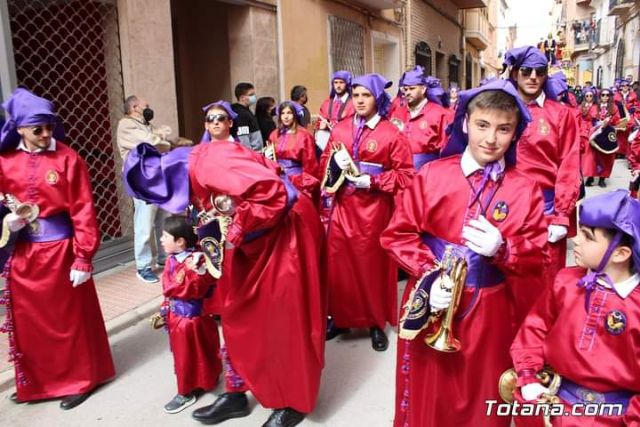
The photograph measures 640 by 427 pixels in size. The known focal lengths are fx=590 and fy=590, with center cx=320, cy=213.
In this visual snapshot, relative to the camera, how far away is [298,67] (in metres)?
10.8

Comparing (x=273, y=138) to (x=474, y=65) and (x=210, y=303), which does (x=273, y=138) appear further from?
(x=474, y=65)

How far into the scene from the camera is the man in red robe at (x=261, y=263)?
2.92 meters

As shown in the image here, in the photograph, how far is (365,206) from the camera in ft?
15.1

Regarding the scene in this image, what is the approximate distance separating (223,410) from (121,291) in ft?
9.53

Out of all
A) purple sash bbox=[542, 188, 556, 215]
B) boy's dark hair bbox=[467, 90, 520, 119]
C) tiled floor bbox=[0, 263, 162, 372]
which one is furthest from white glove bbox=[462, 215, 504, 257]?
tiled floor bbox=[0, 263, 162, 372]

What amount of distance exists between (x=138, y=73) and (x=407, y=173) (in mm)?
3926

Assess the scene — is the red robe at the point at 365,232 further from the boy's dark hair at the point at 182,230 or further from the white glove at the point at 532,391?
the white glove at the point at 532,391

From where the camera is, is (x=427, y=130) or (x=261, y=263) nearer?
(x=261, y=263)

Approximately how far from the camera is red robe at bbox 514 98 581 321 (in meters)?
3.83

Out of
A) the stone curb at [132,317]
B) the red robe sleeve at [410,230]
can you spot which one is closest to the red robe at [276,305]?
the red robe sleeve at [410,230]

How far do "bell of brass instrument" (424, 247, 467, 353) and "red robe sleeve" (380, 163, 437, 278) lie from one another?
0.13 m

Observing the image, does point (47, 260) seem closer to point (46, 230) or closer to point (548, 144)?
point (46, 230)

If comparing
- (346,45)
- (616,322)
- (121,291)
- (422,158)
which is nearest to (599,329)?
(616,322)

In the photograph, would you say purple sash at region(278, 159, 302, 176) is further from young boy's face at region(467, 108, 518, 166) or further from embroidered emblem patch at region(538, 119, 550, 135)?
young boy's face at region(467, 108, 518, 166)
